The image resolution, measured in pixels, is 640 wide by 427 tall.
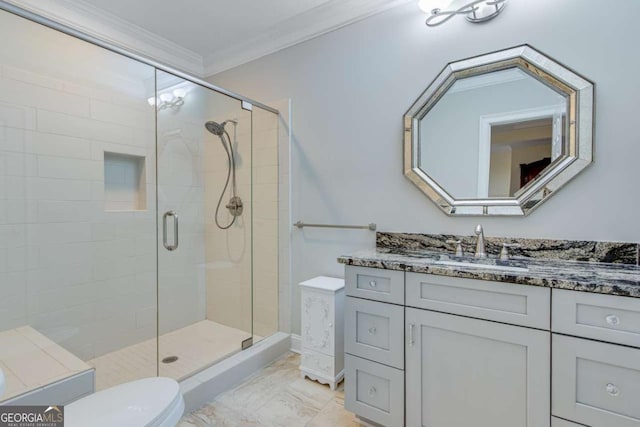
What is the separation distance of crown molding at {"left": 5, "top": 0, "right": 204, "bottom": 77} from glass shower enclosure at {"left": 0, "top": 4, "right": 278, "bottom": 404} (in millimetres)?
348

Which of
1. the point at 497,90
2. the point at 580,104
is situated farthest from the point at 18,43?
the point at 580,104

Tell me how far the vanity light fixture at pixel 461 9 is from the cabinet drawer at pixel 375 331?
1.59m

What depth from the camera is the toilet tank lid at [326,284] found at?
2.01m

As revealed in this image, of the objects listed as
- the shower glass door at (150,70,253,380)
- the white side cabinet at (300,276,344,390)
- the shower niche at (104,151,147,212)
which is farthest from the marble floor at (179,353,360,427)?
the shower niche at (104,151,147,212)

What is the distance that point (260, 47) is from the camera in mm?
2598

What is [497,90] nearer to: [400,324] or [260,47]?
[400,324]

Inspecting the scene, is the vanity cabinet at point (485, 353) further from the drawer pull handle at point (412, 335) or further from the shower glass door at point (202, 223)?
the shower glass door at point (202, 223)

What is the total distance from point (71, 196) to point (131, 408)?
167 cm

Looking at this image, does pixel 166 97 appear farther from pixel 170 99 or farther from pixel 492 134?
pixel 492 134

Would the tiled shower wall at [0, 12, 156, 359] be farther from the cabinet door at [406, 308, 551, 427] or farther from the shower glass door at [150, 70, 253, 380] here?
the cabinet door at [406, 308, 551, 427]

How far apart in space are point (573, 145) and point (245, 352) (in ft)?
7.62

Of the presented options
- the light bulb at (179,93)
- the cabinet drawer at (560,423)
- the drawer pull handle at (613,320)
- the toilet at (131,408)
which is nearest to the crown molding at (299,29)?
the light bulb at (179,93)

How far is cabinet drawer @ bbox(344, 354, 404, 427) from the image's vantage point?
4.76 ft

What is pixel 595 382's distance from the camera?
108cm
